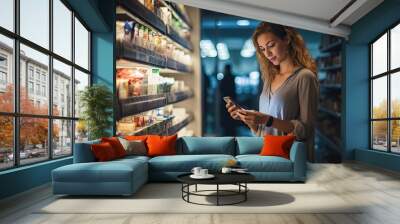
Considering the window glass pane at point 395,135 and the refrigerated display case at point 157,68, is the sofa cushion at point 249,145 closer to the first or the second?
the refrigerated display case at point 157,68

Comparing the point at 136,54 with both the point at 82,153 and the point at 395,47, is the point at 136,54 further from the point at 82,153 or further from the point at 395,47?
the point at 395,47

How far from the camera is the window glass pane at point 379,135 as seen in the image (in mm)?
9570

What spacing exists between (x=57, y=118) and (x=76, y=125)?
3.40 ft

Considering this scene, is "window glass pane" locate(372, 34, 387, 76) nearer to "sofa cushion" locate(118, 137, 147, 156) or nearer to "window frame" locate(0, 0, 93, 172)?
"sofa cushion" locate(118, 137, 147, 156)

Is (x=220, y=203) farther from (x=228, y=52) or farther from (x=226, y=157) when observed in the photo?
(x=228, y=52)

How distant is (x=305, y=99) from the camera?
9594 millimetres

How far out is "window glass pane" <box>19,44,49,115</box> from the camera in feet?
19.8

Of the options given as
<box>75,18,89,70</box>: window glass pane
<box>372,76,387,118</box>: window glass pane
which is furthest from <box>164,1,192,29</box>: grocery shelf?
<box>372,76,387,118</box>: window glass pane

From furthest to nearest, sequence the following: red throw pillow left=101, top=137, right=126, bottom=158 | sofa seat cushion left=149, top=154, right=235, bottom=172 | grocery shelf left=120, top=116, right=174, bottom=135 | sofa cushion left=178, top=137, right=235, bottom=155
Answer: grocery shelf left=120, top=116, right=174, bottom=135 → sofa cushion left=178, top=137, right=235, bottom=155 → red throw pillow left=101, top=137, right=126, bottom=158 → sofa seat cushion left=149, top=154, right=235, bottom=172

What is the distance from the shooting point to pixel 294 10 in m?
8.95

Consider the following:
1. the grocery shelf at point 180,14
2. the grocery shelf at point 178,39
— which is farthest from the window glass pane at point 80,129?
the grocery shelf at point 180,14

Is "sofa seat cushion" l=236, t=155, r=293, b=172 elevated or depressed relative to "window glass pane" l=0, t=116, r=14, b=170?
→ depressed

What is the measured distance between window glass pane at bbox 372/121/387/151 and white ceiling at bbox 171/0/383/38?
7.50ft

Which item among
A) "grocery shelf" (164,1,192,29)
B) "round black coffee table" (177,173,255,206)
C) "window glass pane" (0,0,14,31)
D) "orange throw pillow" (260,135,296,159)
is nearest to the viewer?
"round black coffee table" (177,173,255,206)
